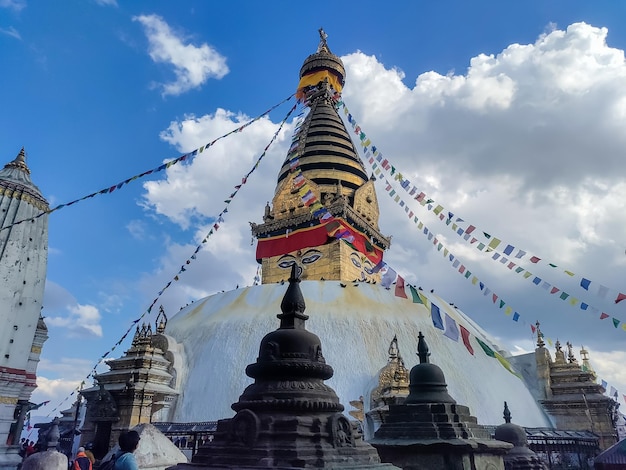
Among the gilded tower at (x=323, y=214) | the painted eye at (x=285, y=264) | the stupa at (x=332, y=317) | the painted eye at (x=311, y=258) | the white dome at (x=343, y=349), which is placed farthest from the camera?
the painted eye at (x=285, y=264)

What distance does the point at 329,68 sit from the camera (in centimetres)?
3186

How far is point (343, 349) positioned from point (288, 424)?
10500 mm

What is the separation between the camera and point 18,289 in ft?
44.3

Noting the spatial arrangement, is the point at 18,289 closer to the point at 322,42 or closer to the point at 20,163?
the point at 20,163

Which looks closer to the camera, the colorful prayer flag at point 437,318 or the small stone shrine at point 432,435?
the small stone shrine at point 432,435

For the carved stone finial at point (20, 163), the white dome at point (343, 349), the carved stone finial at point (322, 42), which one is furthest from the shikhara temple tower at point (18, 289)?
the carved stone finial at point (322, 42)

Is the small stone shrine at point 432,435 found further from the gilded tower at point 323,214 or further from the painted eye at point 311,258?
the painted eye at point 311,258

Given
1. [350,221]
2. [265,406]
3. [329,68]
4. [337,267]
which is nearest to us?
[265,406]

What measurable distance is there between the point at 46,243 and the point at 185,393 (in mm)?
7135


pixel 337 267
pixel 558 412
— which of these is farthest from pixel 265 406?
pixel 337 267

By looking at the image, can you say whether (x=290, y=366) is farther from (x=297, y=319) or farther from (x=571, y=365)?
(x=571, y=365)

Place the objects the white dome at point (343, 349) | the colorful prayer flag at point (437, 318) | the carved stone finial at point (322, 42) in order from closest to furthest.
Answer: the colorful prayer flag at point (437, 318) < the white dome at point (343, 349) < the carved stone finial at point (322, 42)

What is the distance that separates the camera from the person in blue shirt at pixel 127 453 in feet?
11.1

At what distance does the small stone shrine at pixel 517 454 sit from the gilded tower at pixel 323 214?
479 inches
